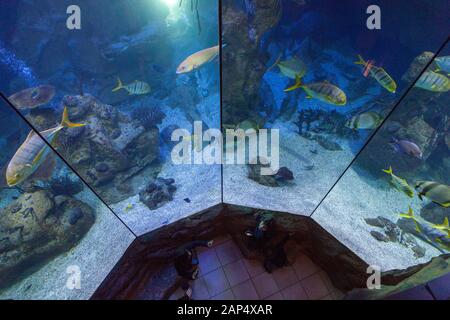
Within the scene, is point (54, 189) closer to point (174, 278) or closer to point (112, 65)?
point (174, 278)

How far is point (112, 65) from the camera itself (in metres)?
8.80

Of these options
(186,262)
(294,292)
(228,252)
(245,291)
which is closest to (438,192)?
(294,292)

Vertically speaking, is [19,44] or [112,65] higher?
[19,44]

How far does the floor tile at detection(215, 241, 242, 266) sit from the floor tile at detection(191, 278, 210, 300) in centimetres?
51

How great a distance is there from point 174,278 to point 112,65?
8.27 meters

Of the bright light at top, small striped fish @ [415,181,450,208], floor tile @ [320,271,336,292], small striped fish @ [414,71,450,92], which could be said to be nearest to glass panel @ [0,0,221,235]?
the bright light at top

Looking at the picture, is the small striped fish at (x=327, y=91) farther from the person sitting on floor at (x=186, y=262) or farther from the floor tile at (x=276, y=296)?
the floor tile at (x=276, y=296)

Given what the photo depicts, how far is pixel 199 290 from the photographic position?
399 cm

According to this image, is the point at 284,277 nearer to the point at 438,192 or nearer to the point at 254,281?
the point at 254,281

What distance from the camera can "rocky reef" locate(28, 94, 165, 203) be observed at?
4730 mm

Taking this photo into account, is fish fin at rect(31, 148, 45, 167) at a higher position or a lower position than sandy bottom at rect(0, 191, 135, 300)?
higher

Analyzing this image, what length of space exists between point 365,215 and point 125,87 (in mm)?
4857

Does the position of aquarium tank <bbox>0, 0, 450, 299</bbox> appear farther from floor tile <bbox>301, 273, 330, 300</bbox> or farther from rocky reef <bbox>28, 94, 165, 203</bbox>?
floor tile <bbox>301, 273, 330, 300</bbox>
